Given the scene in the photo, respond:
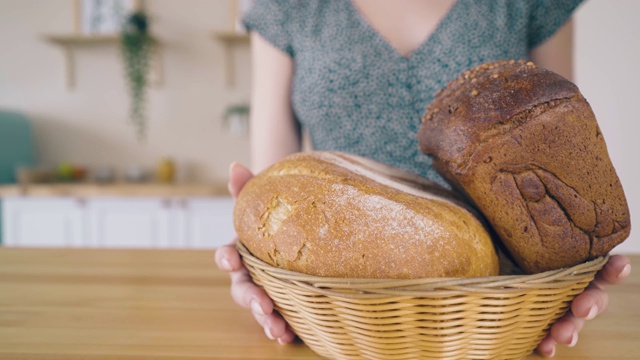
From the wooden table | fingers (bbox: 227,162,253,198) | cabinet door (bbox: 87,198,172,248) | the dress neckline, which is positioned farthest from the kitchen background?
fingers (bbox: 227,162,253,198)

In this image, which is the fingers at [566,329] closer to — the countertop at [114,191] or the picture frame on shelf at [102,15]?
the countertop at [114,191]

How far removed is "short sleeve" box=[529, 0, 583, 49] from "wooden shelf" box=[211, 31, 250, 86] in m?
2.21

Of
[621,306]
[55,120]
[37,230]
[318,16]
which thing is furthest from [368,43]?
[55,120]

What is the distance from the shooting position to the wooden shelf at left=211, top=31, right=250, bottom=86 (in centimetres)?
286

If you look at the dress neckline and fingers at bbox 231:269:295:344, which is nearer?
fingers at bbox 231:269:295:344

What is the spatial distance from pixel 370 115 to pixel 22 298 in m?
0.68

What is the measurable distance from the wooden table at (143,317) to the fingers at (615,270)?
74 millimetres

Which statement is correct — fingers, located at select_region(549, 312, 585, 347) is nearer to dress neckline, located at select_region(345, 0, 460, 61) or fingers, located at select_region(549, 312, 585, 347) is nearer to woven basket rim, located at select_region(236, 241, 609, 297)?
woven basket rim, located at select_region(236, 241, 609, 297)

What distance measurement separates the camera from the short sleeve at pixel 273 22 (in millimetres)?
984

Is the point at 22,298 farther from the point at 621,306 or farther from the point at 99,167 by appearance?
the point at 99,167

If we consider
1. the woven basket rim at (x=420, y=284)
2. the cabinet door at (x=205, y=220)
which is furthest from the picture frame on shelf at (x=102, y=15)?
the woven basket rim at (x=420, y=284)

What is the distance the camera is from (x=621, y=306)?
0.62 m

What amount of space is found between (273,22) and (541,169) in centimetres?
70

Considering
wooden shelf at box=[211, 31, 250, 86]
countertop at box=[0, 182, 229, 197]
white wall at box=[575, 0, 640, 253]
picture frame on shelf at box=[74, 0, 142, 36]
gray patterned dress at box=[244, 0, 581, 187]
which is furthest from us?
picture frame on shelf at box=[74, 0, 142, 36]
